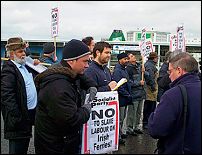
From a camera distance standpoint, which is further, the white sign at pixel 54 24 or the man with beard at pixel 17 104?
the white sign at pixel 54 24

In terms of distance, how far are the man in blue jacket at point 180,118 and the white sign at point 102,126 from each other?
1055 mm

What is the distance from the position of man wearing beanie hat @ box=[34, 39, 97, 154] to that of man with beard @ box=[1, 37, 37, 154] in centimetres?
66

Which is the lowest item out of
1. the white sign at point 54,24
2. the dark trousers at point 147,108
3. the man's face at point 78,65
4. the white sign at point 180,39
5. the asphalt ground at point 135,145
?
the asphalt ground at point 135,145

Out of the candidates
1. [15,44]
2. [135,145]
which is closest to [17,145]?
[15,44]

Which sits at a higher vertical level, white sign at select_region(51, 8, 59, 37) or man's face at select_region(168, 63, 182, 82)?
white sign at select_region(51, 8, 59, 37)

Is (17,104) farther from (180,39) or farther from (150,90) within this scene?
(180,39)

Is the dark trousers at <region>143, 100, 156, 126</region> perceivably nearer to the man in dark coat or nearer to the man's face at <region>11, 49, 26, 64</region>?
the man in dark coat

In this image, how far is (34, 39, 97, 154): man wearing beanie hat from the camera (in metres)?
2.79

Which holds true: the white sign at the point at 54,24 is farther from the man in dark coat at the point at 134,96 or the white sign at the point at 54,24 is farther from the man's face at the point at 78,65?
the man's face at the point at 78,65

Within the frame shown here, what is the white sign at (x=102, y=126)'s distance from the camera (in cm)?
371

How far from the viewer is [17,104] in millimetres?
3646

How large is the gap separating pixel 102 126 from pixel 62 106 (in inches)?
49.9

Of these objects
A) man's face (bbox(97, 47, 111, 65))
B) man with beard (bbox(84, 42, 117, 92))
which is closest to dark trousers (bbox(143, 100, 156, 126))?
man with beard (bbox(84, 42, 117, 92))

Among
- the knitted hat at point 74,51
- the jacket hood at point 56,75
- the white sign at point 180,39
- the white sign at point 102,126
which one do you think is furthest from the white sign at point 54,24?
the jacket hood at point 56,75
